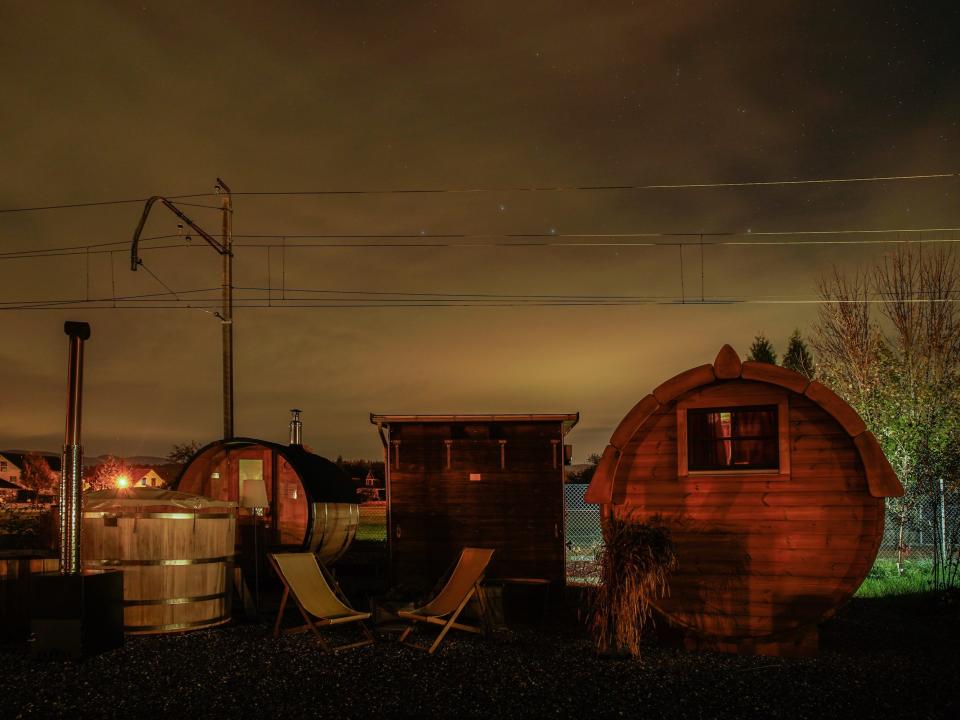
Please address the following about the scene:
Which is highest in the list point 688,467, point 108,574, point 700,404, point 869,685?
point 700,404

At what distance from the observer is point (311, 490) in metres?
12.4

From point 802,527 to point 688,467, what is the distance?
1162mm

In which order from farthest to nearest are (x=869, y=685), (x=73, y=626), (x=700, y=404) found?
(x=700, y=404) < (x=73, y=626) < (x=869, y=685)

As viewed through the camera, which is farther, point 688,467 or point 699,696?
point 688,467

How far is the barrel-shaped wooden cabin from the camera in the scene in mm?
12500

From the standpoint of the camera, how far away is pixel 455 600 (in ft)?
27.2

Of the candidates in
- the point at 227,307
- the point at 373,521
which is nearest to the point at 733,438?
the point at 227,307

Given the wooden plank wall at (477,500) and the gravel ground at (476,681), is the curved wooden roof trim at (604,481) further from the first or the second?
the wooden plank wall at (477,500)

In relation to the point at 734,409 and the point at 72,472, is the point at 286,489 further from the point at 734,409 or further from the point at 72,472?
the point at 734,409

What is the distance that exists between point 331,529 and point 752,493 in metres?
7.00

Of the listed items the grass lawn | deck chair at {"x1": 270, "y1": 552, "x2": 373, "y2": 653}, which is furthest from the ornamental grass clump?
the grass lawn

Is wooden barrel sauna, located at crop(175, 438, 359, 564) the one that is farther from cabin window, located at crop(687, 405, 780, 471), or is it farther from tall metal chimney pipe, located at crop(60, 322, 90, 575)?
cabin window, located at crop(687, 405, 780, 471)

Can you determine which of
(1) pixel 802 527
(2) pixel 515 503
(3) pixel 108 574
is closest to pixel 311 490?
(2) pixel 515 503

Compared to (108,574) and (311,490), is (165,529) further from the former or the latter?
(311,490)
